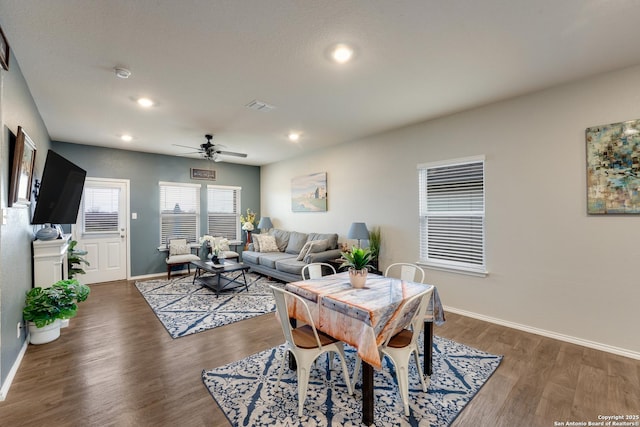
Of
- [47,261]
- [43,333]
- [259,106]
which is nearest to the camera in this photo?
[43,333]

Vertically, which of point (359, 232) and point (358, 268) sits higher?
point (359, 232)

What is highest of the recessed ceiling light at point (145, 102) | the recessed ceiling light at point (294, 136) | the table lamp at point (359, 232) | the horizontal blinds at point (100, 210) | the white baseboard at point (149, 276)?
the recessed ceiling light at point (294, 136)

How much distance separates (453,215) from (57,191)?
484 cm

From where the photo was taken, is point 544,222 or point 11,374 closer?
point 11,374

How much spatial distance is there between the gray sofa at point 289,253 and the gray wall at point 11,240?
3.28 metres

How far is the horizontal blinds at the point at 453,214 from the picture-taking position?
3.69m

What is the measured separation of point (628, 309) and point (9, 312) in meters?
5.54

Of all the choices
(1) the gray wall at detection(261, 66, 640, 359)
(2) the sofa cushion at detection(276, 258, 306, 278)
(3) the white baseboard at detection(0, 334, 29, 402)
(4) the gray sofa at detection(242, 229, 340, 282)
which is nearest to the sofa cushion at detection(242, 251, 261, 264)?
(4) the gray sofa at detection(242, 229, 340, 282)

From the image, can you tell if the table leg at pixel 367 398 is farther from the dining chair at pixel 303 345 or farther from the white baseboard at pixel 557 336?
the white baseboard at pixel 557 336

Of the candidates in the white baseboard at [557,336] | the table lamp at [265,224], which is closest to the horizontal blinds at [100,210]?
the table lamp at [265,224]

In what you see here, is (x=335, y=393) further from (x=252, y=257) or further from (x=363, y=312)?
(x=252, y=257)

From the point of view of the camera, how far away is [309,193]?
6.21 metres

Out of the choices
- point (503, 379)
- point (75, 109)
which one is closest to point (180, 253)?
point (75, 109)

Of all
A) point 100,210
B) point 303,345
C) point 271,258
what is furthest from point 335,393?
point 100,210
